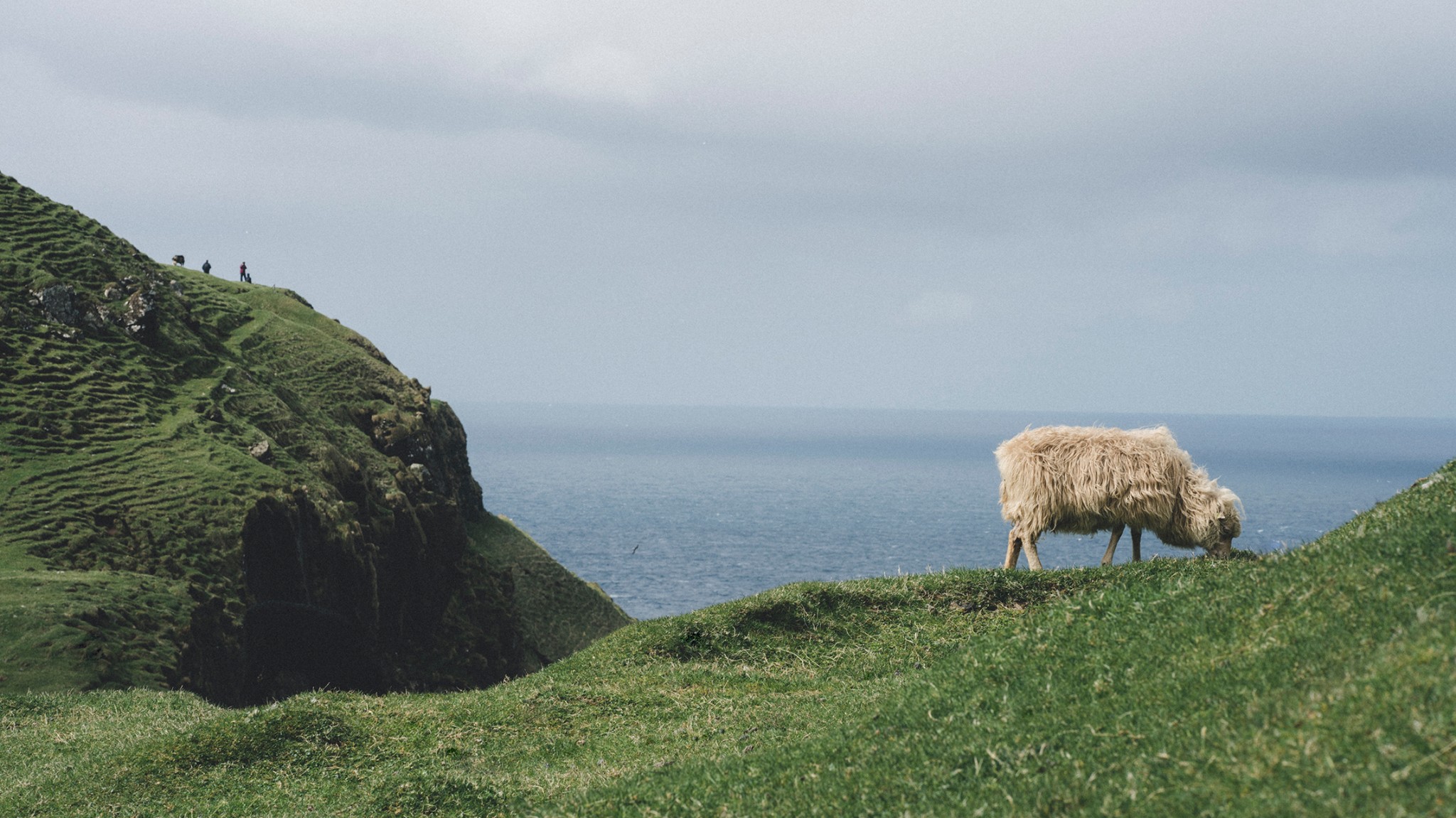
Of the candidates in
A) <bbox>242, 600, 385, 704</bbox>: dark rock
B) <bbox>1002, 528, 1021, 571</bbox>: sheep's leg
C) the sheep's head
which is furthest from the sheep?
<bbox>242, 600, 385, 704</bbox>: dark rock

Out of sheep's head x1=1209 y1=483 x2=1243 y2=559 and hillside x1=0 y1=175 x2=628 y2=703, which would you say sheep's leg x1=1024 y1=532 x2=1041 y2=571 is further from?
A: hillside x1=0 y1=175 x2=628 y2=703

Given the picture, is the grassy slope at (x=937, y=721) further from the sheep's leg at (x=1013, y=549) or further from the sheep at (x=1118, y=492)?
the sheep's leg at (x=1013, y=549)

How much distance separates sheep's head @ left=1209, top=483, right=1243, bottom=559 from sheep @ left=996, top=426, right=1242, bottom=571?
17mm

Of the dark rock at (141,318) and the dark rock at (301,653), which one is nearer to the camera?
the dark rock at (301,653)

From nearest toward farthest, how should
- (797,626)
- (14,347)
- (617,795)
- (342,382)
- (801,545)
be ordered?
(617,795) → (797,626) → (14,347) → (342,382) → (801,545)

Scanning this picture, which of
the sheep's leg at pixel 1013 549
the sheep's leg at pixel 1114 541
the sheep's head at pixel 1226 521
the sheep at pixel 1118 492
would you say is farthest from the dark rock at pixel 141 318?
the sheep's head at pixel 1226 521

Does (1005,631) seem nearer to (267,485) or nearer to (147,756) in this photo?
(147,756)

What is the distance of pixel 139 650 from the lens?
26.6m

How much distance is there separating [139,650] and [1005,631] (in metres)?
25.0

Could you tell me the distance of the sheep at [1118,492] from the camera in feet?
66.4

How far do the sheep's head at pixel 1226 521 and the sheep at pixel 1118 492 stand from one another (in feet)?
0.06

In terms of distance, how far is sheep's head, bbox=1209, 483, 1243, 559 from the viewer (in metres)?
20.2

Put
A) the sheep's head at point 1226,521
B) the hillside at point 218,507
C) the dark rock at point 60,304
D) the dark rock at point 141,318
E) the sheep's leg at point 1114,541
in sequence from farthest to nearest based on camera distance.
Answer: the dark rock at point 141,318, the dark rock at point 60,304, the hillside at point 218,507, the sheep's leg at point 1114,541, the sheep's head at point 1226,521

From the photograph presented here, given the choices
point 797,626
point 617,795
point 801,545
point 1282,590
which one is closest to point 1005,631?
point 1282,590
